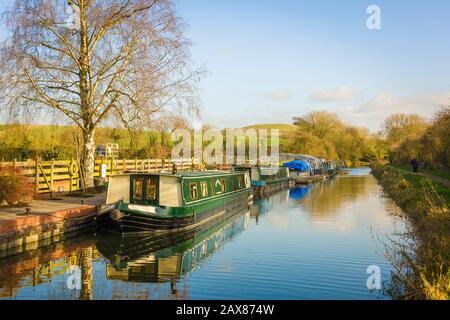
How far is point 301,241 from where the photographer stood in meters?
15.8

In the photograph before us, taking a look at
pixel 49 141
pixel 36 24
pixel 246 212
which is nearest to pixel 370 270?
pixel 246 212

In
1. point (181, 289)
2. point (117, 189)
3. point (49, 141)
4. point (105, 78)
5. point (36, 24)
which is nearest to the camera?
point (181, 289)

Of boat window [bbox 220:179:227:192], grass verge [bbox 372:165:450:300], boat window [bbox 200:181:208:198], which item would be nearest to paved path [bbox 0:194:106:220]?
boat window [bbox 200:181:208:198]

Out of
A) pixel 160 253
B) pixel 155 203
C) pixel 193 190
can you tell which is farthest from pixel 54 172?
pixel 160 253

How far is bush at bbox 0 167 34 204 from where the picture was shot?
16172 millimetres

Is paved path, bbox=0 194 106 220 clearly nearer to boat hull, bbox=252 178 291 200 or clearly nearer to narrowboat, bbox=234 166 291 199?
narrowboat, bbox=234 166 291 199

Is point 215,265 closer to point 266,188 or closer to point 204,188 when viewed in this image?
point 204,188

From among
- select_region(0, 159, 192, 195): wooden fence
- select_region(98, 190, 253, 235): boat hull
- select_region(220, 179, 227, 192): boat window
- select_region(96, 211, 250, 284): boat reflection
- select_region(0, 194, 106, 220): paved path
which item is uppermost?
select_region(0, 159, 192, 195): wooden fence

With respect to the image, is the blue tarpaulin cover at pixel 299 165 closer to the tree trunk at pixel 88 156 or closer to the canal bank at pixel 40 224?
the tree trunk at pixel 88 156

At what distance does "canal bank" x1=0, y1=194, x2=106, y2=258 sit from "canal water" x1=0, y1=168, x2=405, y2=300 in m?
0.33

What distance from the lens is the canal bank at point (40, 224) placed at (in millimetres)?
12375

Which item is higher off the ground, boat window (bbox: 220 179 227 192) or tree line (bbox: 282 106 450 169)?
tree line (bbox: 282 106 450 169)
